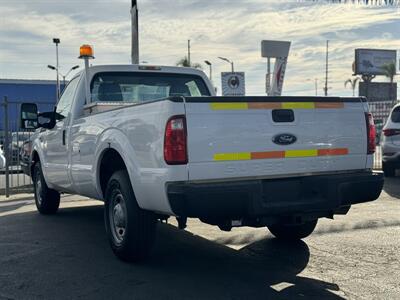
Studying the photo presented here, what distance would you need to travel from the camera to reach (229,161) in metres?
4.34

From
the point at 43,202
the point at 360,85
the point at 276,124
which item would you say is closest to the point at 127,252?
the point at 276,124

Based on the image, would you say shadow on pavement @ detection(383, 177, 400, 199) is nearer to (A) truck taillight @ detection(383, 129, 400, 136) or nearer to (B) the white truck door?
(A) truck taillight @ detection(383, 129, 400, 136)

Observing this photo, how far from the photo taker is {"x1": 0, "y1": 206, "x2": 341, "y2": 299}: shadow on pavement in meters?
4.38

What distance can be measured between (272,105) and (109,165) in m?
2.00

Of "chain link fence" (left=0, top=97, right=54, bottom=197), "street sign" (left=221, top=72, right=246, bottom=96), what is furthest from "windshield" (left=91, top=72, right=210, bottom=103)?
"street sign" (left=221, top=72, right=246, bottom=96)

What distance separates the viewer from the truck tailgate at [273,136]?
4266 mm

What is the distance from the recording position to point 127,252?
5.09 meters

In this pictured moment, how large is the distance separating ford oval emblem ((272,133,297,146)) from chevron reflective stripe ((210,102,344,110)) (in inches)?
9.3

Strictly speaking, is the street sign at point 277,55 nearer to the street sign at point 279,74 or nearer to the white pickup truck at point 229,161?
the street sign at point 279,74

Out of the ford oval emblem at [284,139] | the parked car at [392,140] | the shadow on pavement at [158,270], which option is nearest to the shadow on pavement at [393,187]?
the parked car at [392,140]

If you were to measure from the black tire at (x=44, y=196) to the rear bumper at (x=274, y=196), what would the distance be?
442 cm

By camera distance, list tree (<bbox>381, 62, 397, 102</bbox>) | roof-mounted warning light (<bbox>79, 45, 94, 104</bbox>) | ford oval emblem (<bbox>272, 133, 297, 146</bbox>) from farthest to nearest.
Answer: tree (<bbox>381, 62, 397, 102</bbox>), roof-mounted warning light (<bbox>79, 45, 94, 104</bbox>), ford oval emblem (<bbox>272, 133, 297, 146</bbox>)

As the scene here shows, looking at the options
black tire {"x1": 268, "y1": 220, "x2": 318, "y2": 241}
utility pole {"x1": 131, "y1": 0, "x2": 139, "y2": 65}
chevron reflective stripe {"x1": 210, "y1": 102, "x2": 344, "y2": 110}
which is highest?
utility pole {"x1": 131, "y1": 0, "x2": 139, "y2": 65}

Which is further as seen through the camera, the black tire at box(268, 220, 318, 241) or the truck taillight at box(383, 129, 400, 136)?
the truck taillight at box(383, 129, 400, 136)
